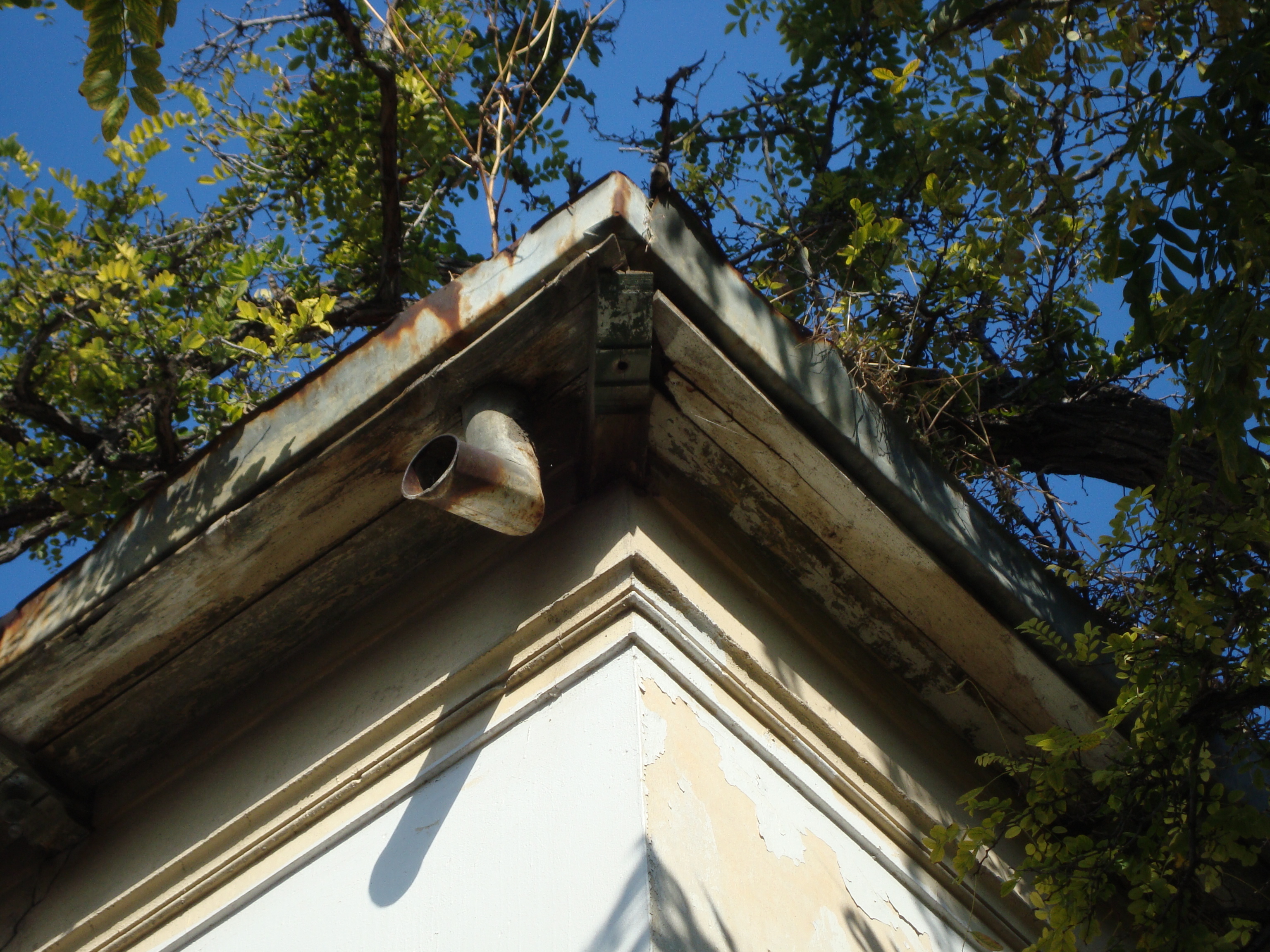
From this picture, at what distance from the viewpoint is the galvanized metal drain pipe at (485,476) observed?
6.77 feet

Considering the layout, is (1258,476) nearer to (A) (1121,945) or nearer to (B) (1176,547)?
(B) (1176,547)

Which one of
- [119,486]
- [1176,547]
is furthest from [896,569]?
[119,486]

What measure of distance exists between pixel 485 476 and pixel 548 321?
514 mm

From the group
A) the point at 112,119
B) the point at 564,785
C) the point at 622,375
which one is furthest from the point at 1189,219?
the point at 112,119

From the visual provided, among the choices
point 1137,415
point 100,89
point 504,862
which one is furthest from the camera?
point 1137,415

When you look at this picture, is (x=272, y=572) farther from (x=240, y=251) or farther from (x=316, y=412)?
(x=240, y=251)

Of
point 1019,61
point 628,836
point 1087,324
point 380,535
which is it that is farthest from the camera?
point 1087,324

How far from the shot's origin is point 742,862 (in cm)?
204

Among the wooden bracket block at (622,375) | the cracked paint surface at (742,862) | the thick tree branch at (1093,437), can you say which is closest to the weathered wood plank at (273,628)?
the wooden bracket block at (622,375)

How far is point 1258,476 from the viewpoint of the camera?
247cm

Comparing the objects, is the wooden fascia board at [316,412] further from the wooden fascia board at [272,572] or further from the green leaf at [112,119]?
the green leaf at [112,119]

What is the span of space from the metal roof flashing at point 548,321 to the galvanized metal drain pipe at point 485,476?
0.24 metres

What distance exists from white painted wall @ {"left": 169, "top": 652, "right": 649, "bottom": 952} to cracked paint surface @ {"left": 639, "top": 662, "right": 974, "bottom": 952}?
59 mm

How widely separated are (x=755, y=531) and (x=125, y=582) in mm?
1612
